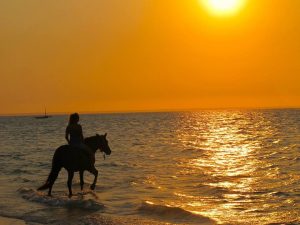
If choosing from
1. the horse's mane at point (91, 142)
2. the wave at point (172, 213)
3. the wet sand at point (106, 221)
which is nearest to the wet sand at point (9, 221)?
the wet sand at point (106, 221)

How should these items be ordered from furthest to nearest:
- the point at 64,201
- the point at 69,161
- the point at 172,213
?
the point at 69,161
the point at 64,201
the point at 172,213

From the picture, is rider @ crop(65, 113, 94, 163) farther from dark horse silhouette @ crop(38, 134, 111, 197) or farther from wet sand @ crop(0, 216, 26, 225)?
wet sand @ crop(0, 216, 26, 225)

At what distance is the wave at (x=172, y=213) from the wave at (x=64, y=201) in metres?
1.54

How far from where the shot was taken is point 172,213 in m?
14.4

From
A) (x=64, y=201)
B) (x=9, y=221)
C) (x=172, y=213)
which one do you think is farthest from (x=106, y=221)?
(x=64, y=201)

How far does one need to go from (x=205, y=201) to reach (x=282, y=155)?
56.8 feet

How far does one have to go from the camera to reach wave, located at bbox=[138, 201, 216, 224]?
13.5 metres

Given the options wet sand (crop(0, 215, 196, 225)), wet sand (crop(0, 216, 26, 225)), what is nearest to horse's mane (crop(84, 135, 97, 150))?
wet sand (crop(0, 215, 196, 225))

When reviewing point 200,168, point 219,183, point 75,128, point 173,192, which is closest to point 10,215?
point 75,128

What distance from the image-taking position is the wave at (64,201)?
15513 millimetres

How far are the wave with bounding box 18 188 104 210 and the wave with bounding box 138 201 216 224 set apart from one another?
154 centimetres

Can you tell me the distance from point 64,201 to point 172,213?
162 inches

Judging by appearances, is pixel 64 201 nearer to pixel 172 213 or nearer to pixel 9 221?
pixel 9 221

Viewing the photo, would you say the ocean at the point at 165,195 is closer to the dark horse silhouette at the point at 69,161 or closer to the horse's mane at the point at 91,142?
the dark horse silhouette at the point at 69,161
